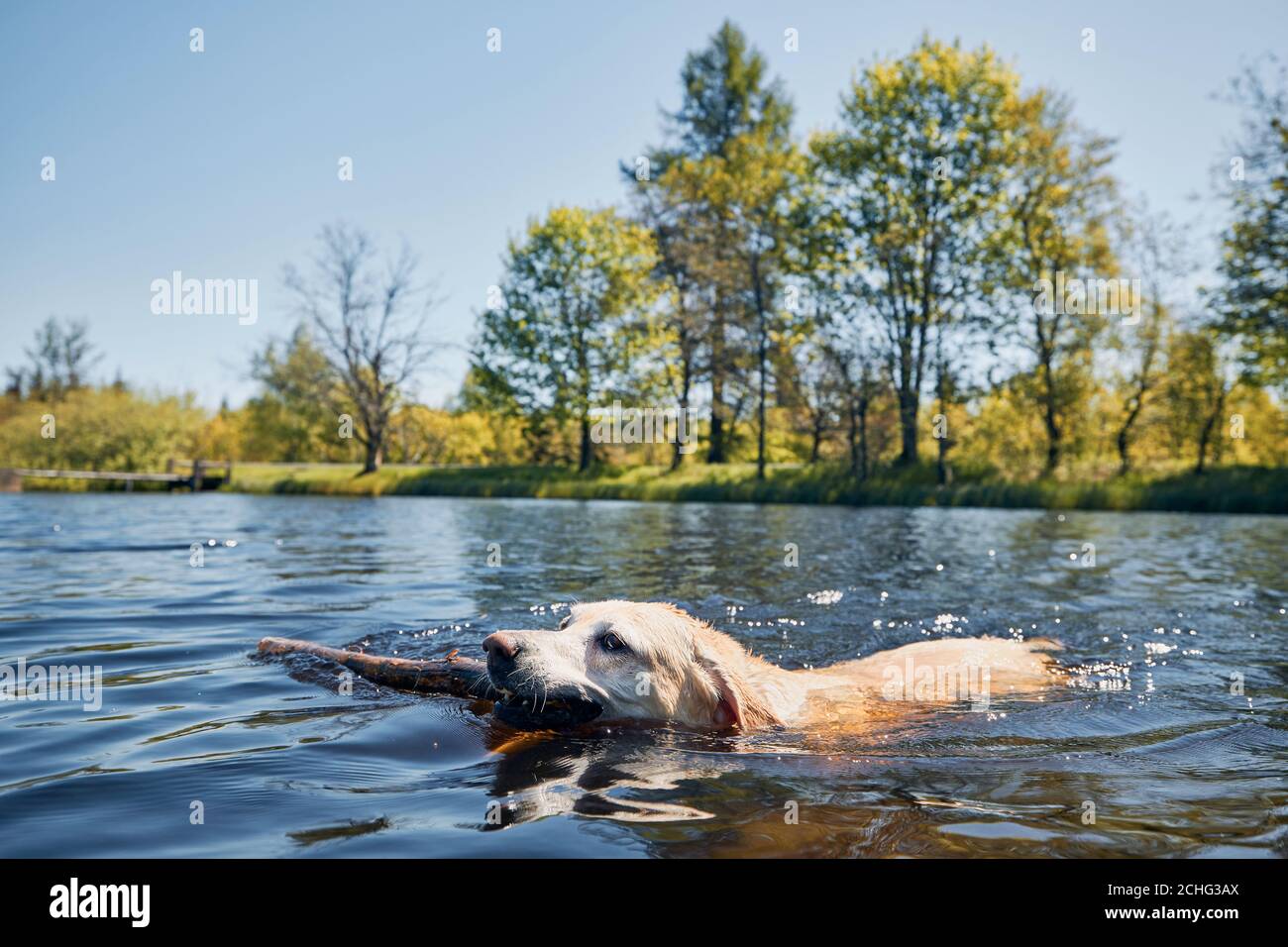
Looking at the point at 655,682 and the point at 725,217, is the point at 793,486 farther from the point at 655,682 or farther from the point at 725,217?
the point at 655,682

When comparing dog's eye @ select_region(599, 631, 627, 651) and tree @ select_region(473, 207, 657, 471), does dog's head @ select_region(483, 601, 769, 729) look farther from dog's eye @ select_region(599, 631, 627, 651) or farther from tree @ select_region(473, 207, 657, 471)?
tree @ select_region(473, 207, 657, 471)

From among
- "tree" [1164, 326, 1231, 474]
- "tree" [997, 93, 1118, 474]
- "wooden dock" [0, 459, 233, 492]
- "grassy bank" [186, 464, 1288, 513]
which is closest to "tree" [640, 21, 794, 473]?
"grassy bank" [186, 464, 1288, 513]

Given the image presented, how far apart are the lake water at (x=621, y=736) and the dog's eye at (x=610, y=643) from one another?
516mm

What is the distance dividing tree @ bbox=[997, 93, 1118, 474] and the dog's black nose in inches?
1388

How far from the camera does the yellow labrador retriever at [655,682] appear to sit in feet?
16.1

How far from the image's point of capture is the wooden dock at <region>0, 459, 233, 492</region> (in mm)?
45469

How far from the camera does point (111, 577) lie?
1174cm

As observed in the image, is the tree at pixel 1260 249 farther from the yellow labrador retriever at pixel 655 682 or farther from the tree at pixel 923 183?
the yellow labrador retriever at pixel 655 682

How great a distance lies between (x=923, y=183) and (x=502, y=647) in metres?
35.9

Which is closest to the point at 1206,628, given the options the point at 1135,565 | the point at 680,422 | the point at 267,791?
the point at 1135,565

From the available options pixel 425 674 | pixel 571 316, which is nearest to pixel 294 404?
pixel 571 316

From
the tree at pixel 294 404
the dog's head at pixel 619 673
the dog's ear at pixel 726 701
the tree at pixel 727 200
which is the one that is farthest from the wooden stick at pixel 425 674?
the tree at pixel 294 404

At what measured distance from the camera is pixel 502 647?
4.79 m
